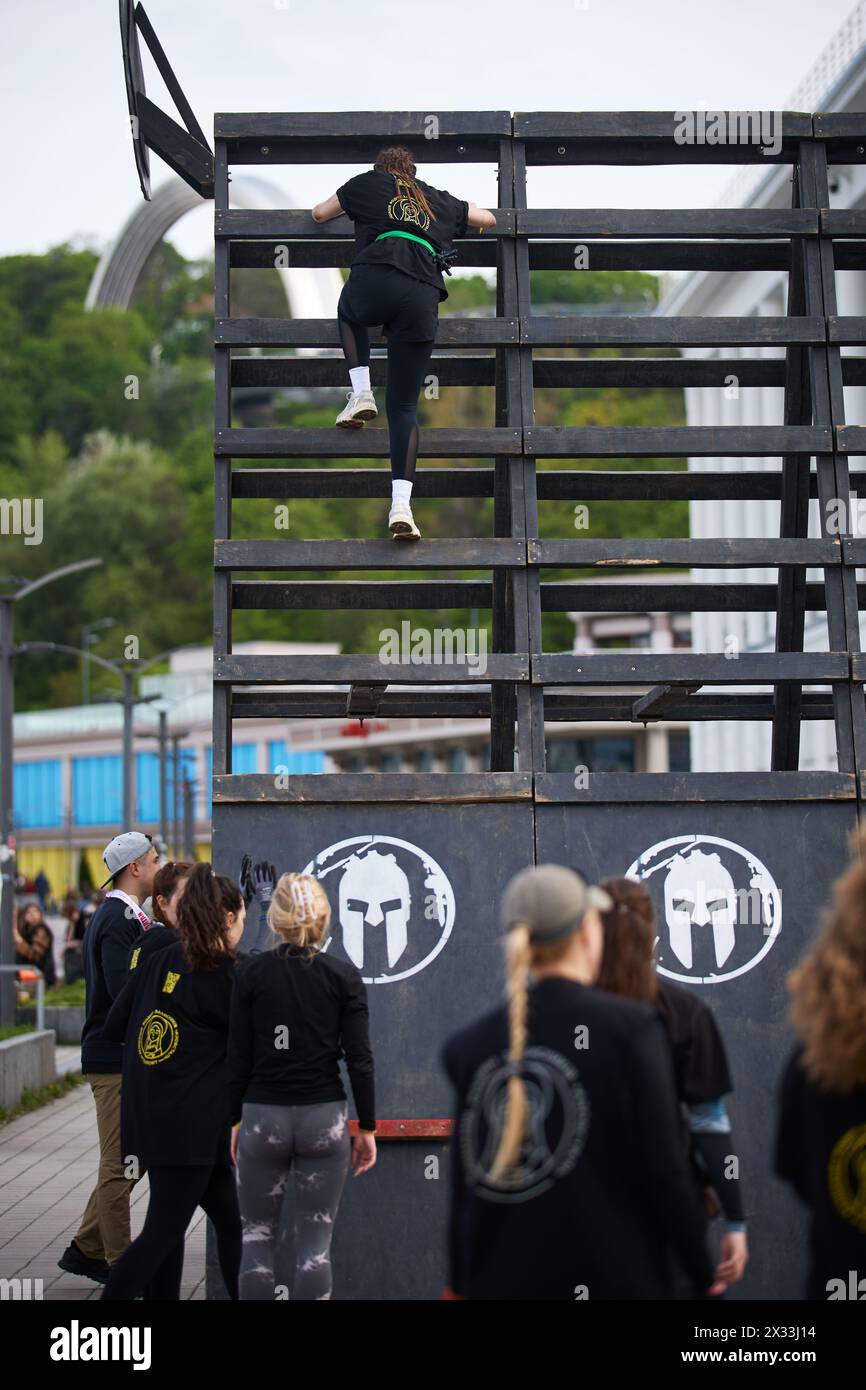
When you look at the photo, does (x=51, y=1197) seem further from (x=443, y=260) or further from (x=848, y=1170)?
(x=848, y=1170)

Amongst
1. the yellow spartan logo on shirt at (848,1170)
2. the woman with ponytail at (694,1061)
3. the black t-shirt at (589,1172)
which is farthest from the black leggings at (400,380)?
the yellow spartan logo on shirt at (848,1170)

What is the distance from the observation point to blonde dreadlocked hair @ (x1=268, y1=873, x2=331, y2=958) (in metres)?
6.41

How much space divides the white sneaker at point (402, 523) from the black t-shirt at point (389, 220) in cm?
97

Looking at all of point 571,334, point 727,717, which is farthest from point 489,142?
point 727,717

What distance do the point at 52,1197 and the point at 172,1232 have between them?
4751mm

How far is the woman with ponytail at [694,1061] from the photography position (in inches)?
190

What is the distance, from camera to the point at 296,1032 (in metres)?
6.36

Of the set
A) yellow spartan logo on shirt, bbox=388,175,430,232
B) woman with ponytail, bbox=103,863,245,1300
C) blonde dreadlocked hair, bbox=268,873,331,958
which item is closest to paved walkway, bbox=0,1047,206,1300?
woman with ponytail, bbox=103,863,245,1300

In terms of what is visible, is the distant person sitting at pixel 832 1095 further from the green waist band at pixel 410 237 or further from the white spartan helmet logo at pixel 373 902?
the green waist band at pixel 410 237

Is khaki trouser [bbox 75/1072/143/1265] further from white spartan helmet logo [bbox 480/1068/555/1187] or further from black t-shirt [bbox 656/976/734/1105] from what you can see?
white spartan helmet logo [bbox 480/1068/555/1187]
